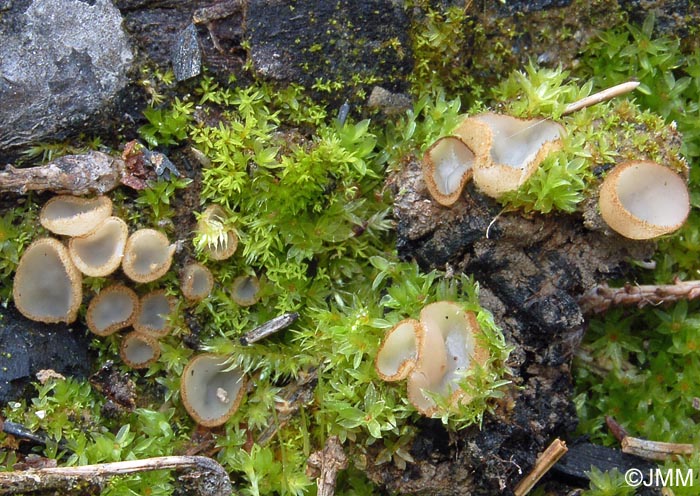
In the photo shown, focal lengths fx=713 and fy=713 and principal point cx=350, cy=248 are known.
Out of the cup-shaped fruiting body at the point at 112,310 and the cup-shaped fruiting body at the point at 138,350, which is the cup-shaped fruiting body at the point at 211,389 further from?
the cup-shaped fruiting body at the point at 112,310

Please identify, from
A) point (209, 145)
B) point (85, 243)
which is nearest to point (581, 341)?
point (209, 145)

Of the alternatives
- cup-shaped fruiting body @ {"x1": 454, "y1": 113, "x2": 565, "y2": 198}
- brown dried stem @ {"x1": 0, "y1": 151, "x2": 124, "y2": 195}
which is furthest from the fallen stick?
cup-shaped fruiting body @ {"x1": 454, "y1": 113, "x2": 565, "y2": 198}

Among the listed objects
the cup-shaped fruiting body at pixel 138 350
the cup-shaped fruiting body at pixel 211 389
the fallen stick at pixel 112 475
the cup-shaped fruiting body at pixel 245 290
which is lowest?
the fallen stick at pixel 112 475

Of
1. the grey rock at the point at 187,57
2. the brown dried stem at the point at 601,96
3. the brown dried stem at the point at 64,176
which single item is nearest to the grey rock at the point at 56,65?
the brown dried stem at the point at 64,176

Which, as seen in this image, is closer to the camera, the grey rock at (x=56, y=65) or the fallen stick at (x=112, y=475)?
the fallen stick at (x=112, y=475)

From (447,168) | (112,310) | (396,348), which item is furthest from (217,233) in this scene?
(447,168)

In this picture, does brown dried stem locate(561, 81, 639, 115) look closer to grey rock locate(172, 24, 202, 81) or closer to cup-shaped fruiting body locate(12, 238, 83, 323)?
grey rock locate(172, 24, 202, 81)

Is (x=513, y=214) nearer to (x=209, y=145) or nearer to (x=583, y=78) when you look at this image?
(x=583, y=78)
